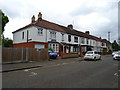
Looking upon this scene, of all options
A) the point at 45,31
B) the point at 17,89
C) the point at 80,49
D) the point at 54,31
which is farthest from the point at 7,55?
the point at 80,49

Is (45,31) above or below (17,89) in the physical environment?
above

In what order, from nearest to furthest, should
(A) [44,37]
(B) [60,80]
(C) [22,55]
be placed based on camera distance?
(B) [60,80], (C) [22,55], (A) [44,37]

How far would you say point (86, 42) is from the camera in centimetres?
4216

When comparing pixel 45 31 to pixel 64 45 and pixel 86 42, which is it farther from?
pixel 86 42

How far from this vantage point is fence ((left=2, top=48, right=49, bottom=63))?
13.9m

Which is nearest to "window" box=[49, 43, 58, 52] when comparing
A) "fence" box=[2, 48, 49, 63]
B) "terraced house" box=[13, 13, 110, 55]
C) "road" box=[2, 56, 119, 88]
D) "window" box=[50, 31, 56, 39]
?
"terraced house" box=[13, 13, 110, 55]

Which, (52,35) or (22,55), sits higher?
(52,35)

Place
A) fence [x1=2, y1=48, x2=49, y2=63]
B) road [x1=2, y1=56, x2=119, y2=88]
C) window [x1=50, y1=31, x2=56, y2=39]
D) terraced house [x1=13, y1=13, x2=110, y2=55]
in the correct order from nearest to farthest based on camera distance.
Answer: road [x1=2, y1=56, x2=119, y2=88], fence [x1=2, y1=48, x2=49, y2=63], terraced house [x1=13, y1=13, x2=110, y2=55], window [x1=50, y1=31, x2=56, y2=39]

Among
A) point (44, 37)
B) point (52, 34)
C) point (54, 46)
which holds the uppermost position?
point (52, 34)

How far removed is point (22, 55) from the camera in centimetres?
1557

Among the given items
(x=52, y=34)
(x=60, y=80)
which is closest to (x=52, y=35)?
(x=52, y=34)

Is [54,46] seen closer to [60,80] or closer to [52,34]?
[52,34]

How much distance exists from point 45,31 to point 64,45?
6.51 m

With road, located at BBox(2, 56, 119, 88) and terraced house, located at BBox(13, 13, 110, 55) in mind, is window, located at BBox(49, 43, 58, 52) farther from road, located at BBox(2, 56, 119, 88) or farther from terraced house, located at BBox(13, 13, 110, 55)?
road, located at BBox(2, 56, 119, 88)
